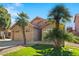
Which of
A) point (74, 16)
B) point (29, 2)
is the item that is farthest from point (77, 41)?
point (29, 2)

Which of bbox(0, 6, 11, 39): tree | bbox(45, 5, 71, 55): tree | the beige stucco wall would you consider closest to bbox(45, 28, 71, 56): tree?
bbox(45, 5, 71, 55): tree

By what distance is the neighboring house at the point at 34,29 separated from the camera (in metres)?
9.05

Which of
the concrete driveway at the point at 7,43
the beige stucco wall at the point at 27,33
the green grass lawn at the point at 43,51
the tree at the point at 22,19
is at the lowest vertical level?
the green grass lawn at the point at 43,51

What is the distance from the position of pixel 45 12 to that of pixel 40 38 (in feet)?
1.41

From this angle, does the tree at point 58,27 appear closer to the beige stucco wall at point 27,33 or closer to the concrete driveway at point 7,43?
the beige stucco wall at point 27,33

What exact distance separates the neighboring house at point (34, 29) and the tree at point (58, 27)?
0.24 ft

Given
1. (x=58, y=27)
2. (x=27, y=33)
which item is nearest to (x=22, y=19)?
(x=27, y=33)

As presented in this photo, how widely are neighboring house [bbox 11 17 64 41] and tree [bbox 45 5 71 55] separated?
2.8 inches

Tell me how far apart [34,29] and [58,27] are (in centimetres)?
40

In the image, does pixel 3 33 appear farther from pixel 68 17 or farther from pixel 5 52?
pixel 68 17

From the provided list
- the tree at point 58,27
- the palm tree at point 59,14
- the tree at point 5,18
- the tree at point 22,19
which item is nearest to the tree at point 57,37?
the tree at point 58,27

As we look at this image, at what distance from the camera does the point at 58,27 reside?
9.04 meters

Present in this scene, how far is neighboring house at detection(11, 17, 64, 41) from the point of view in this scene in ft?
29.7

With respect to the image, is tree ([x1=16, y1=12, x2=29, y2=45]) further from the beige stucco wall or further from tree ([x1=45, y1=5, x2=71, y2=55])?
tree ([x1=45, y1=5, x2=71, y2=55])
